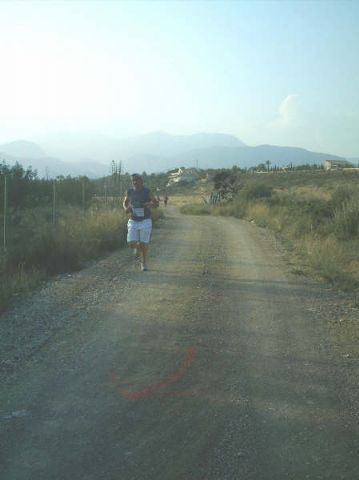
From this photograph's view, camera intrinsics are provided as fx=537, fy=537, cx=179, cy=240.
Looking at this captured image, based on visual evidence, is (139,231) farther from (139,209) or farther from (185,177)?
(185,177)

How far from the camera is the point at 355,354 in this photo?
5.74 metres

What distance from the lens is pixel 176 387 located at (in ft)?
15.3

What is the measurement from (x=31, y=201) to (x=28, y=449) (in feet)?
63.9

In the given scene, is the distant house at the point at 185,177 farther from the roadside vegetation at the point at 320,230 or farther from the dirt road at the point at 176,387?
the dirt road at the point at 176,387

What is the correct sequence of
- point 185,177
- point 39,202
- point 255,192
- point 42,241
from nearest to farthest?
point 42,241
point 39,202
point 255,192
point 185,177

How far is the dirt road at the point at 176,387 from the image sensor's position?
350cm

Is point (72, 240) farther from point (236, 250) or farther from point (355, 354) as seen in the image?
point (355, 354)

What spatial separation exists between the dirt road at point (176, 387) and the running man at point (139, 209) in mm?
1966

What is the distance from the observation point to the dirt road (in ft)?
11.5

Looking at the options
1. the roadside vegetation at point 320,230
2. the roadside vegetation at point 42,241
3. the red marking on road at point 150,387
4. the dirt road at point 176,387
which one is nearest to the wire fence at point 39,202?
the roadside vegetation at point 42,241

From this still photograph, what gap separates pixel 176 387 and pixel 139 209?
6.17 meters

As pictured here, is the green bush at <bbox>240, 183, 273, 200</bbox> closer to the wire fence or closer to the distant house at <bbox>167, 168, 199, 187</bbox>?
the wire fence

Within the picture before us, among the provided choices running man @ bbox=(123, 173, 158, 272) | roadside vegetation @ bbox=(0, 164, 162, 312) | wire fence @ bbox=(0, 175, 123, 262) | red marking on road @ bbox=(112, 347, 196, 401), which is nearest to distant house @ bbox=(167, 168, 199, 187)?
wire fence @ bbox=(0, 175, 123, 262)

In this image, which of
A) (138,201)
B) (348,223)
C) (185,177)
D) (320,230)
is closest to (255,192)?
(320,230)
